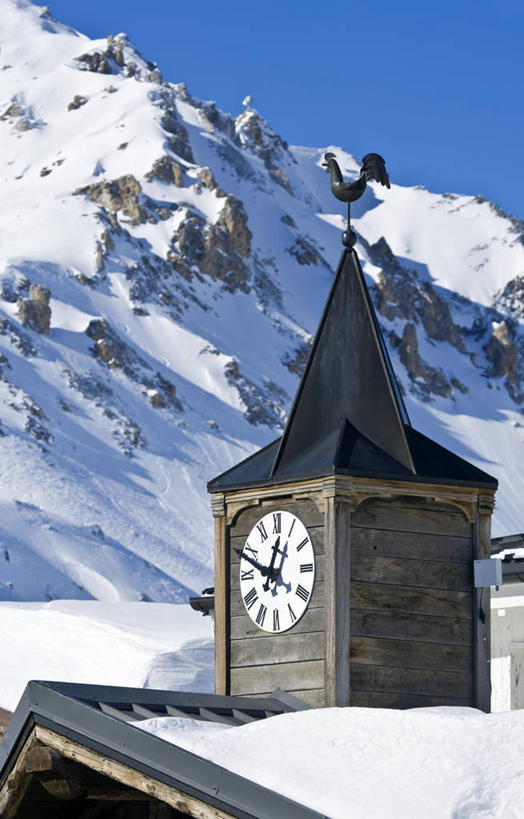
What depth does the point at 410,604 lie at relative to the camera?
33.3 feet

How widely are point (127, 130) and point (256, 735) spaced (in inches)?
7483

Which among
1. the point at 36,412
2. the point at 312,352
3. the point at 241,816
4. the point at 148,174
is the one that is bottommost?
the point at 241,816

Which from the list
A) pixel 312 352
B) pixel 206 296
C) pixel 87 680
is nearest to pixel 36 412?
pixel 206 296

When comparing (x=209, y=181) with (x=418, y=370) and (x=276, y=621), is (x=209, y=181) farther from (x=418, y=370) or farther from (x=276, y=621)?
(x=276, y=621)

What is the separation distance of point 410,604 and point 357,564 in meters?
0.38

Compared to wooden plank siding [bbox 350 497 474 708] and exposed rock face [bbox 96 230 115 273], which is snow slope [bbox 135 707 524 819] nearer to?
wooden plank siding [bbox 350 497 474 708]

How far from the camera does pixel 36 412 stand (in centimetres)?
12675

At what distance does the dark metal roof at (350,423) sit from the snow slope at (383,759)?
261cm

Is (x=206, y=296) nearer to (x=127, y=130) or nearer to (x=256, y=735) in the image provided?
(x=127, y=130)

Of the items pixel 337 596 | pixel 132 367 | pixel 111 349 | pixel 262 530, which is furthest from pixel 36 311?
pixel 337 596

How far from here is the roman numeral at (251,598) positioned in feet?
34.6

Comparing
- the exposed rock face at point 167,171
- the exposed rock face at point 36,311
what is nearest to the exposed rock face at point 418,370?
the exposed rock face at point 167,171

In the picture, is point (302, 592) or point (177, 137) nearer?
point (302, 592)

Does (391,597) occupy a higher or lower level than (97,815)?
higher
